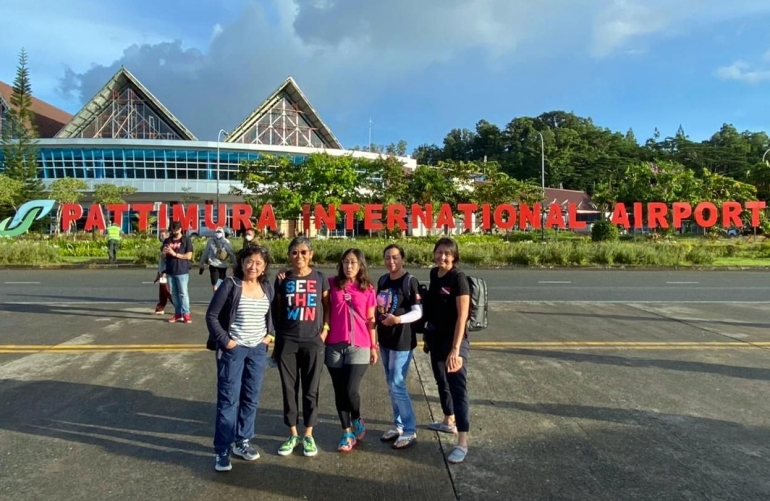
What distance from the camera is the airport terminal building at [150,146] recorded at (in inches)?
2079

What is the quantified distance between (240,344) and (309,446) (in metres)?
0.84

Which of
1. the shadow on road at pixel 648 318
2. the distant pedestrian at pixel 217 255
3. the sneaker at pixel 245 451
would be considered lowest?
the shadow on road at pixel 648 318

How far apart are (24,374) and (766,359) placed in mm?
8251

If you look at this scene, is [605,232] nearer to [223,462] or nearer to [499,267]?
[499,267]

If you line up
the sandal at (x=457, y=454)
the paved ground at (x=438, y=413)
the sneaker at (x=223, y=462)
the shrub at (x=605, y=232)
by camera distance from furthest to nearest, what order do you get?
the shrub at (x=605, y=232)
the sandal at (x=457, y=454)
the sneaker at (x=223, y=462)
the paved ground at (x=438, y=413)

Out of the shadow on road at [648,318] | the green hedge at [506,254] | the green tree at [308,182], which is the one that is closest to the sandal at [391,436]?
the shadow on road at [648,318]

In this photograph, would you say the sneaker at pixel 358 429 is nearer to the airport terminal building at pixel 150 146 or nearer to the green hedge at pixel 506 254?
the green hedge at pixel 506 254

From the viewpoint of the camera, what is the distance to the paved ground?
10.3 ft

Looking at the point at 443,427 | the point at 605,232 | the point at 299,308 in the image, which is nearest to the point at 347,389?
the point at 299,308

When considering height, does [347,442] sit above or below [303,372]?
below

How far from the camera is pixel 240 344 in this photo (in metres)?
3.43

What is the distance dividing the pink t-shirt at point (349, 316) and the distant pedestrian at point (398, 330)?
11cm

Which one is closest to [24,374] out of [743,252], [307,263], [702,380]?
[307,263]

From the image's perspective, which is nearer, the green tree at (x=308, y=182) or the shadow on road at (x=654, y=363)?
the shadow on road at (x=654, y=363)
